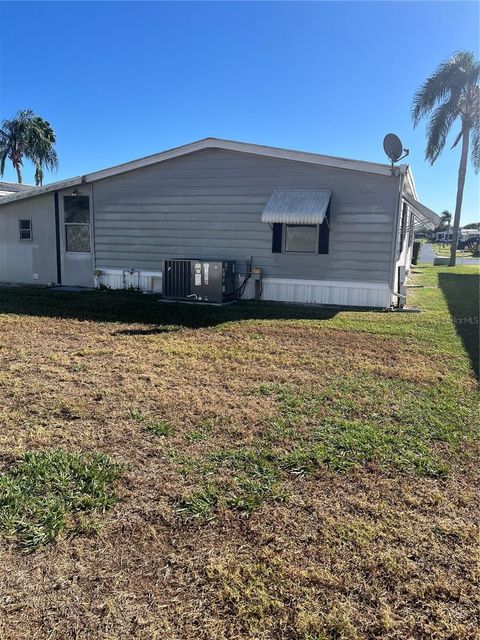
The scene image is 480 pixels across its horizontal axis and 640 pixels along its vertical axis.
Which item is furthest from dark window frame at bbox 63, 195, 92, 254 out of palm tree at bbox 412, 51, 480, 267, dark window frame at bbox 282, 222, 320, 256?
palm tree at bbox 412, 51, 480, 267

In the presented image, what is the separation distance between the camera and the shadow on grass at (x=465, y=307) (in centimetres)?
629

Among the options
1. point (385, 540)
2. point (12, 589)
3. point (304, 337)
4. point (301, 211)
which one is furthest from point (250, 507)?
point (301, 211)

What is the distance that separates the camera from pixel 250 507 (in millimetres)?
2584

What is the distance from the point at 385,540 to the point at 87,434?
86.7 inches

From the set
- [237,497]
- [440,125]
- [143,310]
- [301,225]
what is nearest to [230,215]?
[301,225]

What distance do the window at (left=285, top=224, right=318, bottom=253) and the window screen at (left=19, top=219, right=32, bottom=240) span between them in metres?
7.15

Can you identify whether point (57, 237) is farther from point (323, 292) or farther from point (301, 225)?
point (323, 292)

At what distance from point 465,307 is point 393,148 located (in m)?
3.60

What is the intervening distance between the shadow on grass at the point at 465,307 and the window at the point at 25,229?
10580 mm

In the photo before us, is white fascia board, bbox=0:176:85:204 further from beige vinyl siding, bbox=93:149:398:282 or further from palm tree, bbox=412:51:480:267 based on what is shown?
palm tree, bbox=412:51:480:267

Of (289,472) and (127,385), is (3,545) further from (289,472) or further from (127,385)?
(127,385)

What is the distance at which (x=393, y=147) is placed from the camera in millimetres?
8648

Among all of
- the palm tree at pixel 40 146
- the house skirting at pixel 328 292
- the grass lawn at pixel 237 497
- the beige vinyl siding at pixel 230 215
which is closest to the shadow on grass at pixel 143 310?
the house skirting at pixel 328 292

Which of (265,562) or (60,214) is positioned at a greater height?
(60,214)
